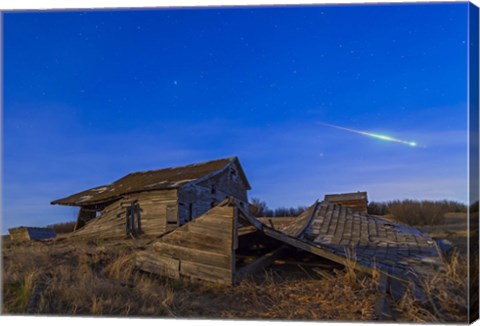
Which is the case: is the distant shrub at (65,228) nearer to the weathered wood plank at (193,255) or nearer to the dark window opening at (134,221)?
the dark window opening at (134,221)

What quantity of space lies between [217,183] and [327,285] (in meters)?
14.1

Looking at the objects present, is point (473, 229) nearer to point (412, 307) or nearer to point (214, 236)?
point (412, 307)

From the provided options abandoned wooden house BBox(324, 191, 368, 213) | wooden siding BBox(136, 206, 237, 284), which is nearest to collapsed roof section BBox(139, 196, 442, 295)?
wooden siding BBox(136, 206, 237, 284)

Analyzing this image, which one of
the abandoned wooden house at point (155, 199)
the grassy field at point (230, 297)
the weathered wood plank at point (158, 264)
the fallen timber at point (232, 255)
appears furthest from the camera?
the abandoned wooden house at point (155, 199)

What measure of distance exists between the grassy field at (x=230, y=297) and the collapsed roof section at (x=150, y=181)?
10.9 m

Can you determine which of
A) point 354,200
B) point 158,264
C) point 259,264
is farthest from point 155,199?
point 259,264

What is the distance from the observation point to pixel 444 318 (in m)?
3.83

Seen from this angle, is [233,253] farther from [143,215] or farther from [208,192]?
[208,192]

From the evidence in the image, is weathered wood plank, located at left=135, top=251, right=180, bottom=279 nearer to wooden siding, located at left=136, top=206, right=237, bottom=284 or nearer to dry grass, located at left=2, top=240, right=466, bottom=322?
wooden siding, located at left=136, top=206, right=237, bottom=284

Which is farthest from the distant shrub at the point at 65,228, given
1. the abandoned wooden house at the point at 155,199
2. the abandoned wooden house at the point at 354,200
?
the abandoned wooden house at the point at 354,200

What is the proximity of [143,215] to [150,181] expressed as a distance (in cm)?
197

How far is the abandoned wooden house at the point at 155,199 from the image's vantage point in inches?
640

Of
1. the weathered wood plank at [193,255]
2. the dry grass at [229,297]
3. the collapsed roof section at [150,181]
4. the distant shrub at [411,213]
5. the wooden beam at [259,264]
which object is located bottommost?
the dry grass at [229,297]

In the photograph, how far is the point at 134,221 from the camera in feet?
55.8
